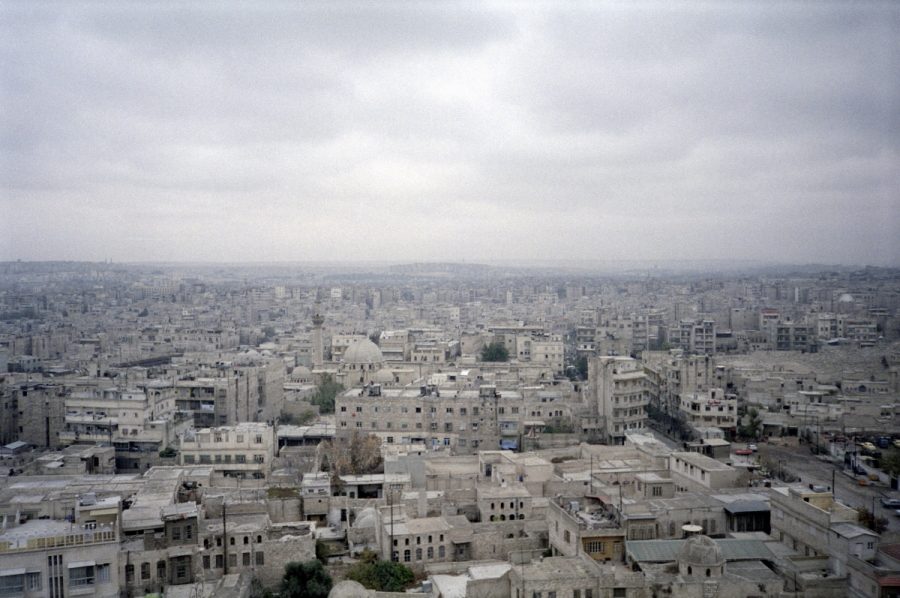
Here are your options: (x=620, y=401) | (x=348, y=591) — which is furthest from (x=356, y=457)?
(x=620, y=401)

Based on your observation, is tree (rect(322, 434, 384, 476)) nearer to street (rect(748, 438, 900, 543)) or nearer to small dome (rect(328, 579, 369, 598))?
small dome (rect(328, 579, 369, 598))

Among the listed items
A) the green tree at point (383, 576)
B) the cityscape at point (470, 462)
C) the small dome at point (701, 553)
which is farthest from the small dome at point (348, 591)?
the small dome at point (701, 553)

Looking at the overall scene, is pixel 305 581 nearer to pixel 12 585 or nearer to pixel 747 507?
pixel 12 585

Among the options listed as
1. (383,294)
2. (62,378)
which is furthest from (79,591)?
(383,294)

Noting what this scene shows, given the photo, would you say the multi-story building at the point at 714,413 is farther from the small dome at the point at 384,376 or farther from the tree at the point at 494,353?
the tree at the point at 494,353

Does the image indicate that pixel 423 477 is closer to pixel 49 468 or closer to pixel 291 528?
pixel 291 528

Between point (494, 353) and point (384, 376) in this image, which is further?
point (494, 353)
